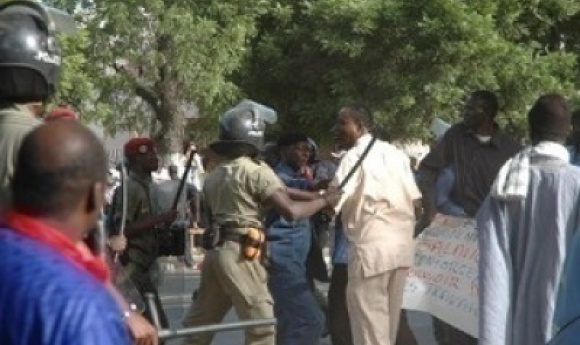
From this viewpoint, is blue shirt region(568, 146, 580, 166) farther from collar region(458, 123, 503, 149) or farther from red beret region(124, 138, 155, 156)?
red beret region(124, 138, 155, 156)

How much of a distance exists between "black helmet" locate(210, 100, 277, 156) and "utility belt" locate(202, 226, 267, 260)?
1.44 ft

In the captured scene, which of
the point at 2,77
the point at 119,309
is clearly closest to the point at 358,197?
the point at 2,77

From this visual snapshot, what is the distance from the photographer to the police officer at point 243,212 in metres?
Answer: 7.99

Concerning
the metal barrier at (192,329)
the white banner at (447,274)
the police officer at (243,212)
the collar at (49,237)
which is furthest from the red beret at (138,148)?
the collar at (49,237)

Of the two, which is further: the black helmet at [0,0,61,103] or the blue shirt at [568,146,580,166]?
the blue shirt at [568,146,580,166]

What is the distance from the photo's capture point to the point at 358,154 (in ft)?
29.1

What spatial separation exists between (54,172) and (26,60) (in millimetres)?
1750

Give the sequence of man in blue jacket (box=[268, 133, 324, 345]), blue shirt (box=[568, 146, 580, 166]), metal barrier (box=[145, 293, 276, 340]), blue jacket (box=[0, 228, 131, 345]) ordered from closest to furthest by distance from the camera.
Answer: blue jacket (box=[0, 228, 131, 345]) < metal barrier (box=[145, 293, 276, 340]) < blue shirt (box=[568, 146, 580, 166]) < man in blue jacket (box=[268, 133, 324, 345])

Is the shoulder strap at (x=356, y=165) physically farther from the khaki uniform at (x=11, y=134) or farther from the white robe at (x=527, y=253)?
the khaki uniform at (x=11, y=134)

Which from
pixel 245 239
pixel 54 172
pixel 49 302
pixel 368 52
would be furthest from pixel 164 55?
pixel 49 302

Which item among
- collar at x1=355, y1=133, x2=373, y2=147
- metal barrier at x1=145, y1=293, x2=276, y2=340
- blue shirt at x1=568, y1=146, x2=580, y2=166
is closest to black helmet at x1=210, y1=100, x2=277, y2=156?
collar at x1=355, y1=133, x2=373, y2=147

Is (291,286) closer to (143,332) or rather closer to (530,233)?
(530,233)

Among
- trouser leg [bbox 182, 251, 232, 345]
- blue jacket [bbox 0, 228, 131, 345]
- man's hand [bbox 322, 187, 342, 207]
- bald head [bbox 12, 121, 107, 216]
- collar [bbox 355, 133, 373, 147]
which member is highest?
bald head [bbox 12, 121, 107, 216]

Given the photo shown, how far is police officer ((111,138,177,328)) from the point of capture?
29.9ft
